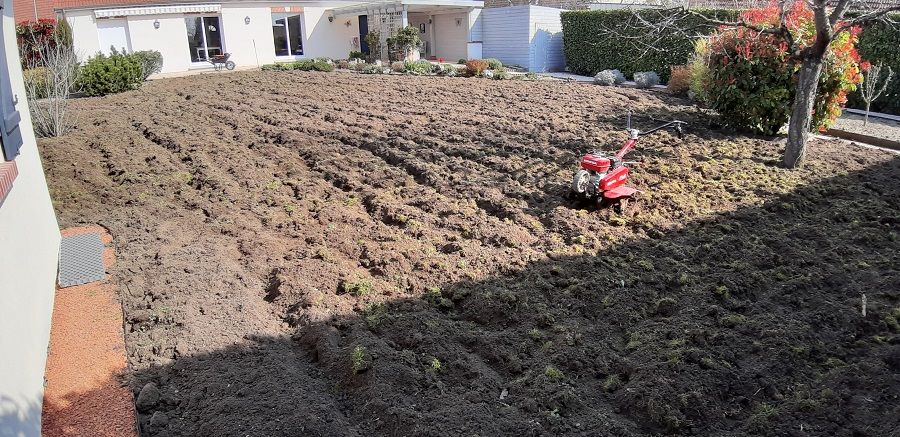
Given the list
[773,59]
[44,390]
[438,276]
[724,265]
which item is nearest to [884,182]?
[773,59]

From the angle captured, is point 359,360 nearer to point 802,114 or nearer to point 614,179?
point 614,179

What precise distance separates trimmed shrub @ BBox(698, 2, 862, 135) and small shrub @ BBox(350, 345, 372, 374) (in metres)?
7.46

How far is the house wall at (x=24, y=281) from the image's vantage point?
3.20 metres

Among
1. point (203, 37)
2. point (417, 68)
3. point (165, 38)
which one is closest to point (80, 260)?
point (417, 68)

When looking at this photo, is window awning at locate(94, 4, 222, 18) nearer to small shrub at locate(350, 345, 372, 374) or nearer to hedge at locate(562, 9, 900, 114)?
hedge at locate(562, 9, 900, 114)

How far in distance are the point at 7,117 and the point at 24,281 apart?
1440 mm

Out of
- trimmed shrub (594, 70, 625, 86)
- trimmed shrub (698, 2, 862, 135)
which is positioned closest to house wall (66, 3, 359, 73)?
trimmed shrub (594, 70, 625, 86)

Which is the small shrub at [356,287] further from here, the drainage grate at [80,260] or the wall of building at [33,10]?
the wall of building at [33,10]

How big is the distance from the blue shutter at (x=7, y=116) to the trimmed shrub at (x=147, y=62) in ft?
41.0

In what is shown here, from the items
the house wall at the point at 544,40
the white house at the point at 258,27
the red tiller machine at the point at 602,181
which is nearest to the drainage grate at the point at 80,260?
the red tiller machine at the point at 602,181

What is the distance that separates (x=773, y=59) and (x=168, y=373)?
8.84 meters

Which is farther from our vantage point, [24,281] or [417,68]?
[417,68]

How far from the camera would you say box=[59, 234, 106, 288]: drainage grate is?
5348 mm

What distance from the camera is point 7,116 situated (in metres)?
4.78
